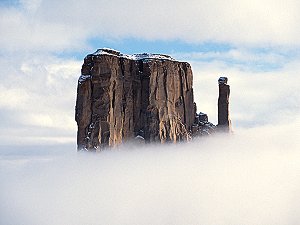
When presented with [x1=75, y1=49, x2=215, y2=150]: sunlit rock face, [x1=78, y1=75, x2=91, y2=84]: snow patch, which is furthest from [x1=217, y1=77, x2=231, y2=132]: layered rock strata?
[x1=78, y1=75, x2=91, y2=84]: snow patch

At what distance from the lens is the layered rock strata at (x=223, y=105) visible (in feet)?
379

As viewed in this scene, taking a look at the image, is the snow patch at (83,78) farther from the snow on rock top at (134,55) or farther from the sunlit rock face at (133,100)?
the snow on rock top at (134,55)

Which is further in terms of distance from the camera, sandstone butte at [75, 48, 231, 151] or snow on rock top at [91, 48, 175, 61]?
snow on rock top at [91, 48, 175, 61]

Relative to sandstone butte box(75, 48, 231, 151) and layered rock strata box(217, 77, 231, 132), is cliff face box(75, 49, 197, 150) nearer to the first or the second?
sandstone butte box(75, 48, 231, 151)

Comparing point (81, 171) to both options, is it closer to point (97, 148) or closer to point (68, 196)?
point (68, 196)

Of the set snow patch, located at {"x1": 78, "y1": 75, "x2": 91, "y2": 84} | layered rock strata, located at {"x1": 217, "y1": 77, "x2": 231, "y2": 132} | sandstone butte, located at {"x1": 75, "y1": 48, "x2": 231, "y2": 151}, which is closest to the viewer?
sandstone butte, located at {"x1": 75, "y1": 48, "x2": 231, "y2": 151}

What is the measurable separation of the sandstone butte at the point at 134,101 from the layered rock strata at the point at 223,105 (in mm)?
4667

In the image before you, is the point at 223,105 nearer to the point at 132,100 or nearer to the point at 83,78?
the point at 132,100

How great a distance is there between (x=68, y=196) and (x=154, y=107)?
26.0 m

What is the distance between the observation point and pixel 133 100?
98062 millimetres

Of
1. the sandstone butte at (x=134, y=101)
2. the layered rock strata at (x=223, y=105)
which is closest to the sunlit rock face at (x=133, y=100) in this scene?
the sandstone butte at (x=134, y=101)

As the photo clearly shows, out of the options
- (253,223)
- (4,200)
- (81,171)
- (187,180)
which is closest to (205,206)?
(253,223)

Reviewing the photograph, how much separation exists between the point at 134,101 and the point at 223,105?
26.1 m

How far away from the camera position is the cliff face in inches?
3511
